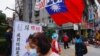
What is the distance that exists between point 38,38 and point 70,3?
2033 millimetres

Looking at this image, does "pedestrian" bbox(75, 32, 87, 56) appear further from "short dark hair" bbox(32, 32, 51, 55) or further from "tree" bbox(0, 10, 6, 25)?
"short dark hair" bbox(32, 32, 51, 55)

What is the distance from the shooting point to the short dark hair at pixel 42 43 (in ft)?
14.8

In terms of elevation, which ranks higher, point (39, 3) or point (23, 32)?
point (39, 3)

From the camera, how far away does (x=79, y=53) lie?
16453 mm

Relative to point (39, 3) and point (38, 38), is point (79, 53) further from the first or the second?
point (38, 38)

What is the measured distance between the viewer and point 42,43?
4.54 metres

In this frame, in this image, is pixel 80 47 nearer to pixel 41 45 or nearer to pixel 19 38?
pixel 19 38

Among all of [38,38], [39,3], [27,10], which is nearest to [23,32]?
[39,3]

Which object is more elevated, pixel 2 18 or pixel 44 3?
pixel 44 3

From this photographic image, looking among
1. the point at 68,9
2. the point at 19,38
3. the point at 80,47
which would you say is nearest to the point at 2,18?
the point at 19,38

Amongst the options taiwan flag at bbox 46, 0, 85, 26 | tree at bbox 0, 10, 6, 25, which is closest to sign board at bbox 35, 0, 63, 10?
taiwan flag at bbox 46, 0, 85, 26

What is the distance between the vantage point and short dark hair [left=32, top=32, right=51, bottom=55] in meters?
4.52

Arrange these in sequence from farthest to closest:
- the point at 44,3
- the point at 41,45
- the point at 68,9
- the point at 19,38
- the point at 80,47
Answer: the point at 80,47 → the point at 19,38 → the point at 44,3 → the point at 68,9 → the point at 41,45

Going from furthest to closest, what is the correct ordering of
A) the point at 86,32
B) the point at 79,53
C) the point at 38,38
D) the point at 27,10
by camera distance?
the point at 27,10, the point at 86,32, the point at 79,53, the point at 38,38
